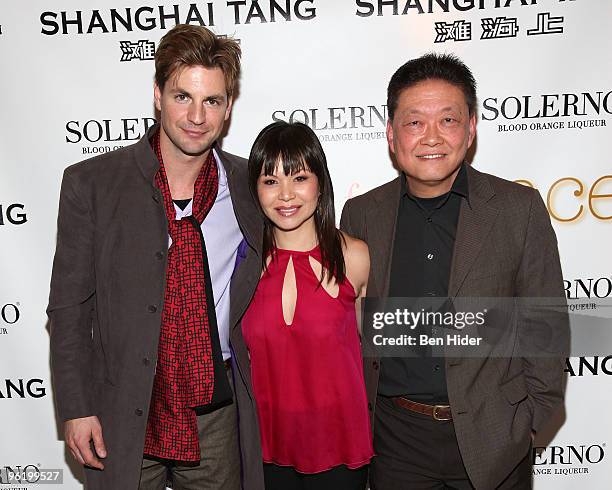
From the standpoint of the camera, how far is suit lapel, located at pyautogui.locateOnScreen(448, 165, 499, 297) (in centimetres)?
182

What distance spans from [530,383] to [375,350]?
0.52 m

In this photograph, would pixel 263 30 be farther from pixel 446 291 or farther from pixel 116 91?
pixel 446 291

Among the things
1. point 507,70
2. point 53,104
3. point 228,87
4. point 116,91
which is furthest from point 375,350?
point 53,104

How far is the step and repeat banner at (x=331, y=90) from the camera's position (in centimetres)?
256

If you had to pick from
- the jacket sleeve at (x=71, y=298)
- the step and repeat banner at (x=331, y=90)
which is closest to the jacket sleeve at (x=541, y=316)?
the step and repeat banner at (x=331, y=90)

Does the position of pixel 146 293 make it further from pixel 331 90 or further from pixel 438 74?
pixel 331 90

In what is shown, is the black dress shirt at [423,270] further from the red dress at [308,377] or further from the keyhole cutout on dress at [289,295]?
the keyhole cutout on dress at [289,295]

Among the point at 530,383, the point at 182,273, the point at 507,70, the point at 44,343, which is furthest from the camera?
the point at 44,343

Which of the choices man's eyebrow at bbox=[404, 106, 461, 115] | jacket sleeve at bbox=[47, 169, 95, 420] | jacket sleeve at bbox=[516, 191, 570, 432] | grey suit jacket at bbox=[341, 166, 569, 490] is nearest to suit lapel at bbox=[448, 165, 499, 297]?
grey suit jacket at bbox=[341, 166, 569, 490]

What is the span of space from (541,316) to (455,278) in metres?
0.35

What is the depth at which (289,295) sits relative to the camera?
6.36 feet

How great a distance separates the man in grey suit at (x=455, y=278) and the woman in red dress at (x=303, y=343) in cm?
13

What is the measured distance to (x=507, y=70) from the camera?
2592 millimetres

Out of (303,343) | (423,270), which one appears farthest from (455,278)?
(303,343)
